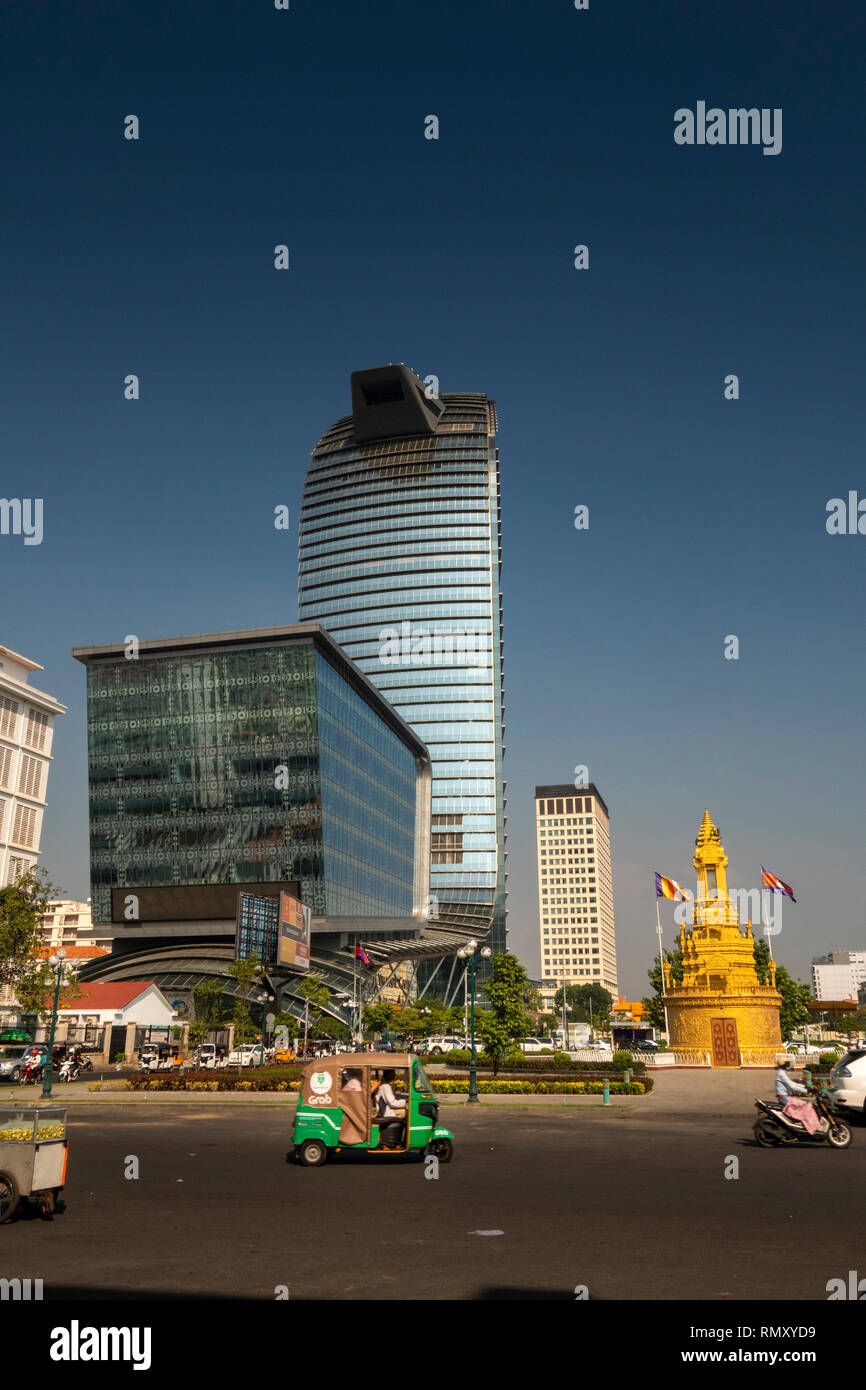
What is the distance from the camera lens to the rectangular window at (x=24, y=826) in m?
98.1

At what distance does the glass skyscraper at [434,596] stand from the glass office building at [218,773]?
73436mm

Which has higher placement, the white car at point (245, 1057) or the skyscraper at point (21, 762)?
the skyscraper at point (21, 762)

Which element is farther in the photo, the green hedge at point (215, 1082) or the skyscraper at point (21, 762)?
the skyscraper at point (21, 762)

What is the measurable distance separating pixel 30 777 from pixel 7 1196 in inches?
3791

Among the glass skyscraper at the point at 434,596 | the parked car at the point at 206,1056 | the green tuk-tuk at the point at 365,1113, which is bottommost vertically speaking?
the parked car at the point at 206,1056

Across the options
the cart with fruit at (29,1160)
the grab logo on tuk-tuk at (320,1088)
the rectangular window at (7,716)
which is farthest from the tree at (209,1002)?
the cart with fruit at (29,1160)

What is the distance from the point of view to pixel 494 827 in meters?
182

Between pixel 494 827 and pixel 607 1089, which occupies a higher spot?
pixel 494 827

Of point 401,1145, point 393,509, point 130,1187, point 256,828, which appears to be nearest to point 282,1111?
point 401,1145

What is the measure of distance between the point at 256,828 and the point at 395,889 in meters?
37.2

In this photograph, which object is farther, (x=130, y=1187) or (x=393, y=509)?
(x=393, y=509)

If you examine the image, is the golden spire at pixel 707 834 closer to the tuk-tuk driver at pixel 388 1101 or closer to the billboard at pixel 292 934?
the billboard at pixel 292 934
